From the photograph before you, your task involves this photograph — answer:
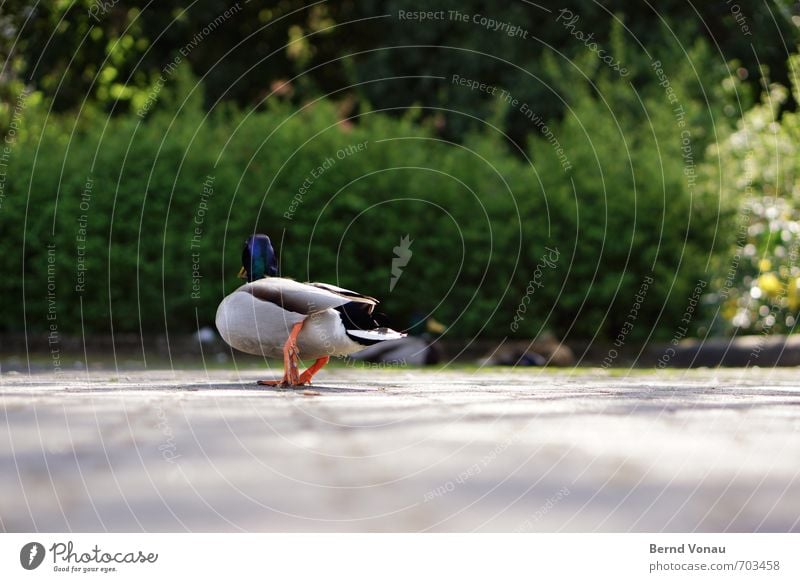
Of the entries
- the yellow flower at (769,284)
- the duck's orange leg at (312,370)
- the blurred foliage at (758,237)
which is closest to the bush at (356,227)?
the blurred foliage at (758,237)

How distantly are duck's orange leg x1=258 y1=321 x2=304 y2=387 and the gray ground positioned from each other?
17.9 inches

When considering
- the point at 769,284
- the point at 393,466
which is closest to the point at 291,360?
the point at 393,466

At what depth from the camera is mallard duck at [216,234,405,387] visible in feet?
17.9

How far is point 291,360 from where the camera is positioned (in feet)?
19.0

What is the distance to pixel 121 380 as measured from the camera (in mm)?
7398

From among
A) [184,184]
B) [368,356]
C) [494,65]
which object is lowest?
[368,356]

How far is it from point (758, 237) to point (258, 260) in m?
11.3

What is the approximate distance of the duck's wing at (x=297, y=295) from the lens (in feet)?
18.0

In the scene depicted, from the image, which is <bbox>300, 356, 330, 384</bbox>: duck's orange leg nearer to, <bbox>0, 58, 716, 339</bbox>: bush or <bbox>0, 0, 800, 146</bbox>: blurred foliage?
<bbox>0, 58, 716, 339</bbox>: bush

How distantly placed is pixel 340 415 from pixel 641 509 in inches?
77.1

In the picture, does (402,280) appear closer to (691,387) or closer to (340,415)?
(691,387)

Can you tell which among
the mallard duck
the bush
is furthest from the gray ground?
the bush

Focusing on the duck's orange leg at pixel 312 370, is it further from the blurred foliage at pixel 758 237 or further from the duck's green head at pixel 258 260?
the blurred foliage at pixel 758 237
